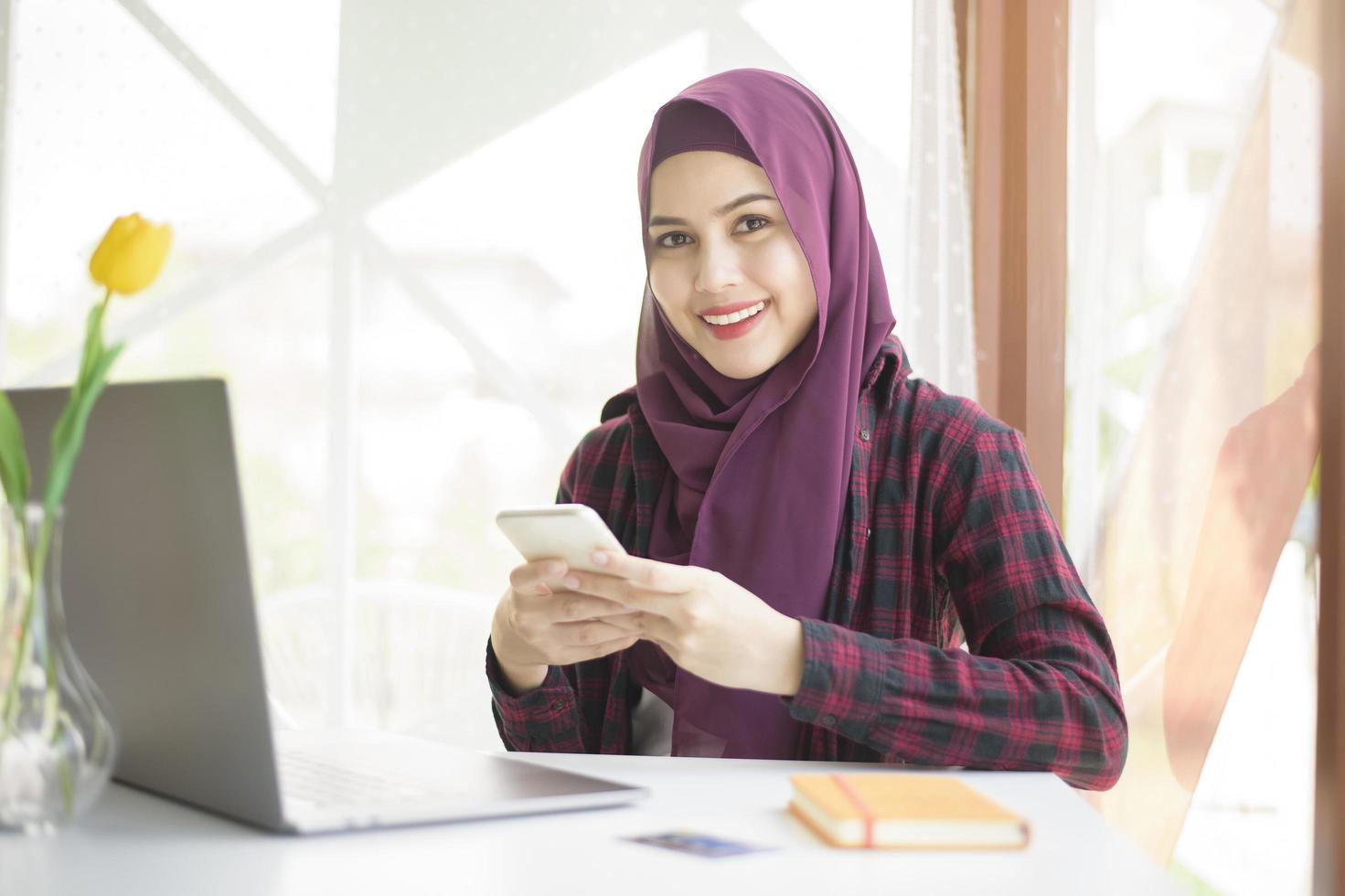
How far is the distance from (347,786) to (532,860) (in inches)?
8.0

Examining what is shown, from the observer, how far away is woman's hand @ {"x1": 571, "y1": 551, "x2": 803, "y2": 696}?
39.0 inches

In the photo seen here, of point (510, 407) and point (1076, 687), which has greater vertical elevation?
point (510, 407)

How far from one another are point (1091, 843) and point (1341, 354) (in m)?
1.37

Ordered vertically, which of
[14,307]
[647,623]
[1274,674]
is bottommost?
[1274,674]

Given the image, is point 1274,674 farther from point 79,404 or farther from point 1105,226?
point 79,404

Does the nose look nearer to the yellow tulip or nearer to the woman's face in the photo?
the woman's face

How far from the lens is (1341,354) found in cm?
183

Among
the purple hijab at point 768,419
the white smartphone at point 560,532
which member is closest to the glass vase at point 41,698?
the white smartphone at point 560,532

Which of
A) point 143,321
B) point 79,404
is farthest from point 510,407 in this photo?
point 79,404

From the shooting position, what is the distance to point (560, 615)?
1.07 meters

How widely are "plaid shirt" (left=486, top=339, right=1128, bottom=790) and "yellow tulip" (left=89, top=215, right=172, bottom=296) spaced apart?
617 mm

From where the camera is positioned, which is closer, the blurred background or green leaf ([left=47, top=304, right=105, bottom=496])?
green leaf ([left=47, top=304, right=105, bottom=496])

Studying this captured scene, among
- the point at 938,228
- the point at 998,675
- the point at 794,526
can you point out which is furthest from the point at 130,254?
the point at 938,228

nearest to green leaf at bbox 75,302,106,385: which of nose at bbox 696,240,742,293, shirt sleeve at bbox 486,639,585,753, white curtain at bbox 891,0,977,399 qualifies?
shirt sleeve at bbox 486,639,585,753
